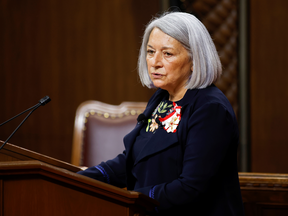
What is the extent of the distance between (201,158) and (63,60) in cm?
226

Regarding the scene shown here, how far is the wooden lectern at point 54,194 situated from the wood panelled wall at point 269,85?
2413mm

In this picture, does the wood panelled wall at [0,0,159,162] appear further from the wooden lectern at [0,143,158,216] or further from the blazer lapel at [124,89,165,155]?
the wooden lectern at [0,143,158,216]

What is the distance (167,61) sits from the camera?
3.87 feet

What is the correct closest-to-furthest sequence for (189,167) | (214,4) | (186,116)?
(189,167) → (186,116) → (214,4)

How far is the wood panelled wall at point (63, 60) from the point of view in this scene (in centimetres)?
294

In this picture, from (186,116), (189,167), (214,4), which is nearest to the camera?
(189,167)

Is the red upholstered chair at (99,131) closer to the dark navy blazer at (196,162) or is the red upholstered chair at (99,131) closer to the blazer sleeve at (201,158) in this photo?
the dark navy blazer at (196,162)

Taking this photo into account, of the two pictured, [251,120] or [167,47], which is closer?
[167,47]

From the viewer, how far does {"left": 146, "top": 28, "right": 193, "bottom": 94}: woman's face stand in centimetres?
117

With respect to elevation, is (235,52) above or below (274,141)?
above

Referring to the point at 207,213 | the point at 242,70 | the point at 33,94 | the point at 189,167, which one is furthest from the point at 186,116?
the point at 33,94

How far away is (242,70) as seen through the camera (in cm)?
289

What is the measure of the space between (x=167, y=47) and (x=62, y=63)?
2.00 metres

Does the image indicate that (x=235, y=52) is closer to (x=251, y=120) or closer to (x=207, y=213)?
(x=251, y=120)
